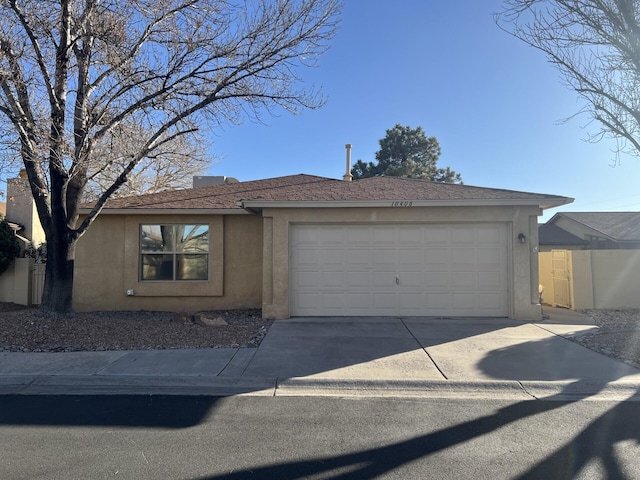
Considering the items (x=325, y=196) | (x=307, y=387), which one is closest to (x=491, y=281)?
(x=325, y=196)

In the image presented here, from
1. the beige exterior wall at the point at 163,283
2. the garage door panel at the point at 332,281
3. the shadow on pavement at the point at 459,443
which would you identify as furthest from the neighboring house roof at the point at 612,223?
the shadow on pavement at the point at 459,443

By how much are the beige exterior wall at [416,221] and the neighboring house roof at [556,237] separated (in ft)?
52.1

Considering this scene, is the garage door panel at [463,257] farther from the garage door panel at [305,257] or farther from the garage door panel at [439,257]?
the garage door panel at [305,257]

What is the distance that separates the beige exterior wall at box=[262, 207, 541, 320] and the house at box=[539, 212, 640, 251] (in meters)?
13.1

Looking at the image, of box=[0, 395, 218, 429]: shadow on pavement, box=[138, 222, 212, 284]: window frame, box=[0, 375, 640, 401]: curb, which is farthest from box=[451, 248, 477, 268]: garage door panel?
box=[0, 395, 218, 429]: shadow on pavement

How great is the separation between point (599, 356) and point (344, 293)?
5.40 metres

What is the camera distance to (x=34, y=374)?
6.27 metres

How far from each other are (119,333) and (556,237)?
990 inches

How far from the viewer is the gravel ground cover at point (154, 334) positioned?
7777 millimetres

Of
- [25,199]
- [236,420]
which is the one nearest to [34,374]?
[236,420]

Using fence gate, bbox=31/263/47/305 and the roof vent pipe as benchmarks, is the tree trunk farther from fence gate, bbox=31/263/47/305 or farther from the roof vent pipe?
the roof vent pipe

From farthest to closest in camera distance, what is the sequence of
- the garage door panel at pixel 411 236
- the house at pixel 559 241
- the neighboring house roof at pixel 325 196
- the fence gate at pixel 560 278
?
the house at pixel 559 241, the fence gate at pixel 560 278, the garage door panel at pixel 411 236, the neighboring house roof at pixel 325 196

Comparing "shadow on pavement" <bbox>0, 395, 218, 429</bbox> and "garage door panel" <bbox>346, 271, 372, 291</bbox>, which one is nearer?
"shadow on pavement" <bbox>0, 395, 218, 429</bbox>

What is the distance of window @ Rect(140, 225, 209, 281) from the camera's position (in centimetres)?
1201
